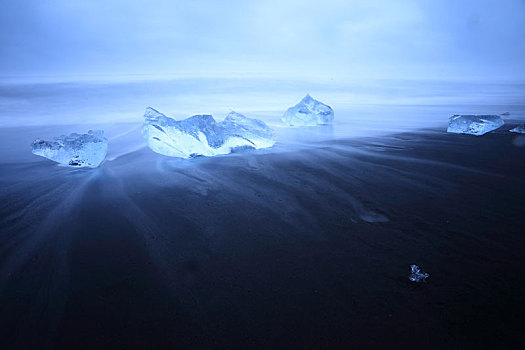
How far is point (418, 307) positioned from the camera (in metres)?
1.23

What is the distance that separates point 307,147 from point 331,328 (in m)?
3.54

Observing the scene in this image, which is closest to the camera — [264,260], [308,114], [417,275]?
[417,275]

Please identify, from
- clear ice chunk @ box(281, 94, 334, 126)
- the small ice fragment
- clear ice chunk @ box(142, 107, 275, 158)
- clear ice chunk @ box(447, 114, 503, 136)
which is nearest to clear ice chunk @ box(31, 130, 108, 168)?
clear ice chunk @ box(142, 107, 275, 158)

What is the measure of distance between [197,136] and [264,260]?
9.54 feet

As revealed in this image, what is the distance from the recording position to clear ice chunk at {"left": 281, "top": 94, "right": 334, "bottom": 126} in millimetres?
6988

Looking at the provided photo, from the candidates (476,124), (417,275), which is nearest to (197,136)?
(417,275)

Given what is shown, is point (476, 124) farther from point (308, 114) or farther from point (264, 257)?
point (264, 257)

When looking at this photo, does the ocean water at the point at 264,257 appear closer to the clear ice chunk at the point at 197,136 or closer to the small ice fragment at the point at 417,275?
the small ice fragment at the point at 417,275

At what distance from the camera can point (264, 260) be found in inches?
62.4

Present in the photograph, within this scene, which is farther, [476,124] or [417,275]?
[476,124]

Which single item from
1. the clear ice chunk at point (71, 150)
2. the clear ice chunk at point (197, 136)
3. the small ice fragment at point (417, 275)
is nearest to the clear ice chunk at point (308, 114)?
the clear ice chunk at point (197, 136)

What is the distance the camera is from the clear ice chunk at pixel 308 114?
6988mm

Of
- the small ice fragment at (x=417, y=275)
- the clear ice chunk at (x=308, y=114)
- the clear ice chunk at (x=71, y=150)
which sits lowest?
the small ice fragment at (x=417, y=275)

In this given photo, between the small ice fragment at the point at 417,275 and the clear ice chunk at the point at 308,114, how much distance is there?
5.87m
